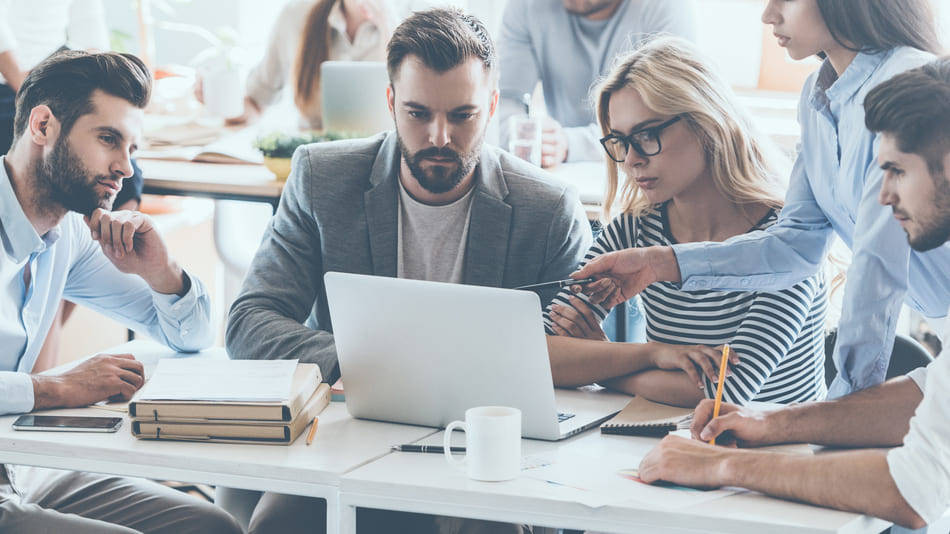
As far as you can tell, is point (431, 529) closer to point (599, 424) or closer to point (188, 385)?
point (599, 424)

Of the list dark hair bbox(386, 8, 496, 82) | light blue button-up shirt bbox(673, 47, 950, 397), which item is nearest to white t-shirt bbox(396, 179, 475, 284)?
dark hair bbox(386, 8, 496, 82)

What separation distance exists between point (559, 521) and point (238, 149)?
235 cm

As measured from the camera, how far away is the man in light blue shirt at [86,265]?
178 centimetres

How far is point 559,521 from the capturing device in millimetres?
1313

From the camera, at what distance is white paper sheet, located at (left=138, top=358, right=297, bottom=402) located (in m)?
1.54

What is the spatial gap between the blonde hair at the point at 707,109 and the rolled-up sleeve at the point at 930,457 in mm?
702

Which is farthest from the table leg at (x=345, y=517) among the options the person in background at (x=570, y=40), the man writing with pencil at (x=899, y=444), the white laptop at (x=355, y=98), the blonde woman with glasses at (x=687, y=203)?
the person in background at (x=570, y=40)

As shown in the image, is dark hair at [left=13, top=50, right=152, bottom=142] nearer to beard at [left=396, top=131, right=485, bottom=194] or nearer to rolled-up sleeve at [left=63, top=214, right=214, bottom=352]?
rolled-up sleeve at [left=63, top=214, right=214, bottom=352]

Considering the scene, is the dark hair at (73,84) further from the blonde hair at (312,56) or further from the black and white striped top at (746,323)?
the blonde hair at (312,56)

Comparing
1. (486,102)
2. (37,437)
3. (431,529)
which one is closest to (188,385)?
(37,437)

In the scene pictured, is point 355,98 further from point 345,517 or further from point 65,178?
point 345,517

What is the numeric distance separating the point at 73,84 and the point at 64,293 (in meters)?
0.44

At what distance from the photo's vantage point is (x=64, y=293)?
7.01ft

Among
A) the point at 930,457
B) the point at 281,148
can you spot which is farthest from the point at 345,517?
the point at 281,148
